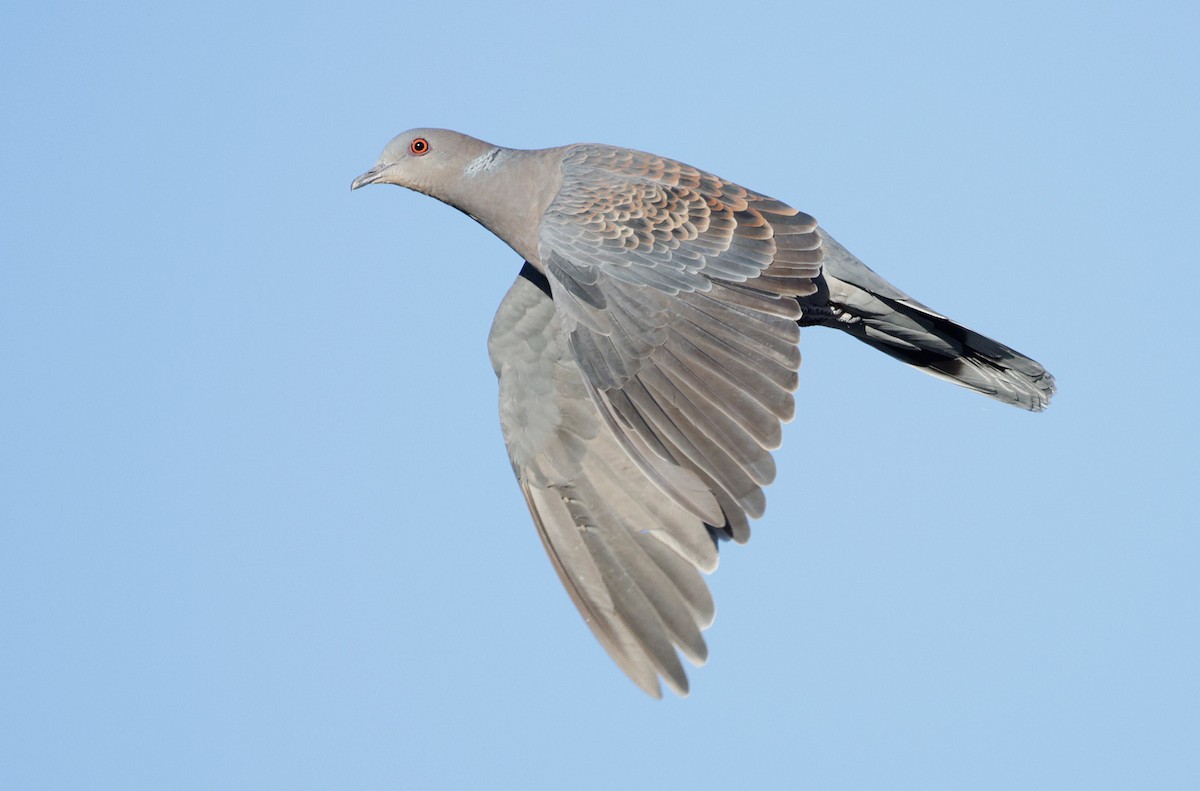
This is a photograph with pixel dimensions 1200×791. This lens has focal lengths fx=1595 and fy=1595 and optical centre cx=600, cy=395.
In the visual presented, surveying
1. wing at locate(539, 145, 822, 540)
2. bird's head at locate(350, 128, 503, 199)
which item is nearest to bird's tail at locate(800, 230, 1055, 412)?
wing at locate(539, 145, 822, 540)

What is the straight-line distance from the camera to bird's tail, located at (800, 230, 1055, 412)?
30.1 ft

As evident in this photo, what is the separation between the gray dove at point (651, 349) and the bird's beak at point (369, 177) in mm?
15

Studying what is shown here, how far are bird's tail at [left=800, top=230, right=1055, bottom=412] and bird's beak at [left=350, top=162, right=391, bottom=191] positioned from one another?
2.78 metres

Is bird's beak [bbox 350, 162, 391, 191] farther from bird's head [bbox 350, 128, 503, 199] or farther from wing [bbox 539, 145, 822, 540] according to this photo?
wing [bbox 539, 145, 822, 540]

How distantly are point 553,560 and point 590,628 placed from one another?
2.05 ft

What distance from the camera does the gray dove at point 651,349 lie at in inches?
304

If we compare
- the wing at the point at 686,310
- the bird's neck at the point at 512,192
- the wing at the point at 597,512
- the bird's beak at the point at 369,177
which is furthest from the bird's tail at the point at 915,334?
the bird's beak at the point at 369,177

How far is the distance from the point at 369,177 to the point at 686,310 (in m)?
2.73

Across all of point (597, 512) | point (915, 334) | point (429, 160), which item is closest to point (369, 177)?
point (429, 160)

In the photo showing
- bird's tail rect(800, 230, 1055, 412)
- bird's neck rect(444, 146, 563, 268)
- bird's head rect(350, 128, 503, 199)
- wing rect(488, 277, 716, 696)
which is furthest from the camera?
→ bird's head rect(350, 128, 503, 199)

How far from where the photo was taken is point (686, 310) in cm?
822

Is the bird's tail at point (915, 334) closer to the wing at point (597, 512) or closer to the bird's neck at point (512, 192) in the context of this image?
the wing at point (597, 512)

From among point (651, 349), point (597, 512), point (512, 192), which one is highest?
point (512, 192)

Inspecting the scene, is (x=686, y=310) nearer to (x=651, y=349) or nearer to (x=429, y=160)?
(x=651, y=349)
